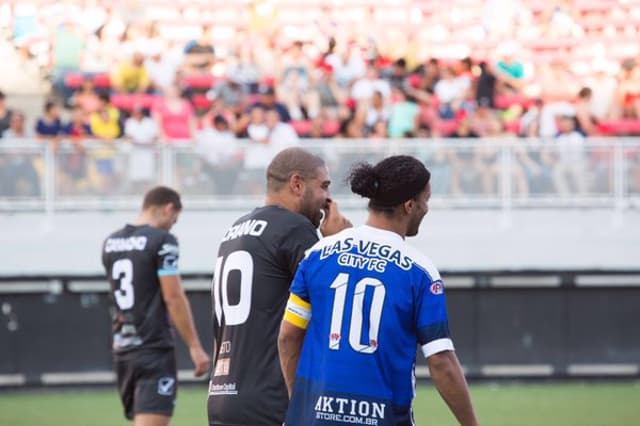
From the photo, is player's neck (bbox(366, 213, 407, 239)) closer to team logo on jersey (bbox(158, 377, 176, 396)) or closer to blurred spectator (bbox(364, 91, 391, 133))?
team logo on jersey (bbox(158, 377, 176, 396))

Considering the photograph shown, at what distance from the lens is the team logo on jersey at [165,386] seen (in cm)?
931

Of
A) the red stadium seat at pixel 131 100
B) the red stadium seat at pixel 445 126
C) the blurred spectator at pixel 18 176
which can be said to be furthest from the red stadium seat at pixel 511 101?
the blurred spectator at pixel 18 176

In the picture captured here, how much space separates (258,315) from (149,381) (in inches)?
126

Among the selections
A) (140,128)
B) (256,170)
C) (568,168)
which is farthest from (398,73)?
(256,170)

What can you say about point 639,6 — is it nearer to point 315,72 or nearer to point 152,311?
point 315,72

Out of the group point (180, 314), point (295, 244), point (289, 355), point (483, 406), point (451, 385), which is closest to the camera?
point (451, 385)

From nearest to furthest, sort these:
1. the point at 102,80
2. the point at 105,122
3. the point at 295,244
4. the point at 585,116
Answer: the point at 295,244, the point at 105,122, the point at 585,116, the point at 102,80

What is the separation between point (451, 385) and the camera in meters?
5.38

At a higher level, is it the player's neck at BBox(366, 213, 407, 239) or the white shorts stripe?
the player's neck at BBox(366, 213, 407, 239)

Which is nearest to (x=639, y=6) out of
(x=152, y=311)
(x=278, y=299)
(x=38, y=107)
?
(x=38, y=107)

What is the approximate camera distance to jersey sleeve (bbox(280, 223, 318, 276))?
20.6ft

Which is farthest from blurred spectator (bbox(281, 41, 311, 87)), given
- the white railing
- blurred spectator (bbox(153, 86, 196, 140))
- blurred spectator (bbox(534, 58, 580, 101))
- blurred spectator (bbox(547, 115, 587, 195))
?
blurred spectator (bbox(547, 115, 587, 195))

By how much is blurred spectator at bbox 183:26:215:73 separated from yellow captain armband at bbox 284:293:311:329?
17610mm

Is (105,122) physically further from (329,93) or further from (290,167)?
(290,167)
